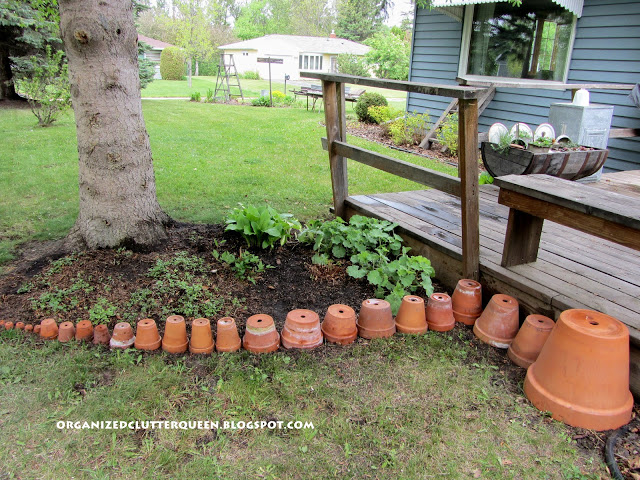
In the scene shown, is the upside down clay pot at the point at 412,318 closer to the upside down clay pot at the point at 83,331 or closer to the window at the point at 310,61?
the upside down clay pot at the point at 83,331

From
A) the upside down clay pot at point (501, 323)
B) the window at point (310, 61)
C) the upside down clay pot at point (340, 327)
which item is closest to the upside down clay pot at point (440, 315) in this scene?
the upside down clay pot at point (501, 323)

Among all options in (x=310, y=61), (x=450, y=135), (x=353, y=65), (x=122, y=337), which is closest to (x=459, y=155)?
(x=122, y=337)

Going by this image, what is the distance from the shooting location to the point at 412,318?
9.04 feet

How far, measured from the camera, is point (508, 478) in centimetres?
185

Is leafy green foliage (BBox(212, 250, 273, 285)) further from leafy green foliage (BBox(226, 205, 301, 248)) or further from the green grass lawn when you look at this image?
the green grass lawn

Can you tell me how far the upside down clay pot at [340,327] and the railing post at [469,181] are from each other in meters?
0.90

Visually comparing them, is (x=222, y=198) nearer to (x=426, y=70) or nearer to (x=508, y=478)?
(x=508, y=478)

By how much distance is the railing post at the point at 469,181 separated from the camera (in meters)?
2.69

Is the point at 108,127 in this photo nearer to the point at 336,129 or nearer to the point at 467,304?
the point at 336,129

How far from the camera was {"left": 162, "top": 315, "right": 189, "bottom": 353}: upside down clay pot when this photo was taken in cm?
248

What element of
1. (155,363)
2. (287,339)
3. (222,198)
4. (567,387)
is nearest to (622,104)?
(222,198)

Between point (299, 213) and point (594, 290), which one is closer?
point (594, 290)

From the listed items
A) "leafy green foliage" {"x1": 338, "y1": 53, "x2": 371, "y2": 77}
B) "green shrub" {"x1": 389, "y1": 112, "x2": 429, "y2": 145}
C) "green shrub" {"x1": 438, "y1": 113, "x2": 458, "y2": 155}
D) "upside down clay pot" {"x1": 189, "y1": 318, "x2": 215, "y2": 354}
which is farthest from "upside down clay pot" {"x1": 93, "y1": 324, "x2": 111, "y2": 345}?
"leafy green foliage" {"x1": 338, "y1": 53, "x2": 371, "y2": 77}

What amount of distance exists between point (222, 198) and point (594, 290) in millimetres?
3844
